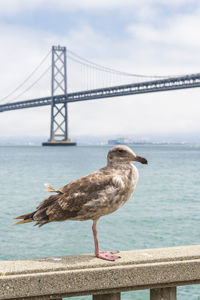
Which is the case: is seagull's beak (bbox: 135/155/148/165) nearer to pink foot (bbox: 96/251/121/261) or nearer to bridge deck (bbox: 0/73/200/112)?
pink foot (bbox: 96/251/121/261)

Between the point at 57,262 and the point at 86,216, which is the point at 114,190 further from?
the point at 57,262

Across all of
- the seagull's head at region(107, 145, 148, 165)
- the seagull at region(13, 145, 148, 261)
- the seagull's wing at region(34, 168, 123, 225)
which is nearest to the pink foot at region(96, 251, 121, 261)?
the seagull at region(13, 145, 148, 261)

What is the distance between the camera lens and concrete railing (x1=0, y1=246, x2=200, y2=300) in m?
1.61

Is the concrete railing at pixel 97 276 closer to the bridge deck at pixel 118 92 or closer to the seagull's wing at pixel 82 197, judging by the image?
the seagull's wing at pixel 82 197

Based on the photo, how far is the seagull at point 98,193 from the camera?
6.05ft

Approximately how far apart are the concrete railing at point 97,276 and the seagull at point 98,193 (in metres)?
0.15

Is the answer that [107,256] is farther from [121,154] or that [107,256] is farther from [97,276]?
[121,154]

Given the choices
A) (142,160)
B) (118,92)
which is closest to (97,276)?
(142,160)

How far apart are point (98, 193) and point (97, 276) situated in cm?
35

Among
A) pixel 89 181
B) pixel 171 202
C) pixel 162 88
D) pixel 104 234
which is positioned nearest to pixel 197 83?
pixel 162 88

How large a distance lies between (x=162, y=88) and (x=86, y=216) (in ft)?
165

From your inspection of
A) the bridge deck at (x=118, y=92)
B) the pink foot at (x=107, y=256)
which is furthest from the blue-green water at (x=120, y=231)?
the bridge deck at (x=118, y=92)

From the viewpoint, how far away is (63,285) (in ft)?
5.34

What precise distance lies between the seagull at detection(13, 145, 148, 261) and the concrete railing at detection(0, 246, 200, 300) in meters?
0.15
